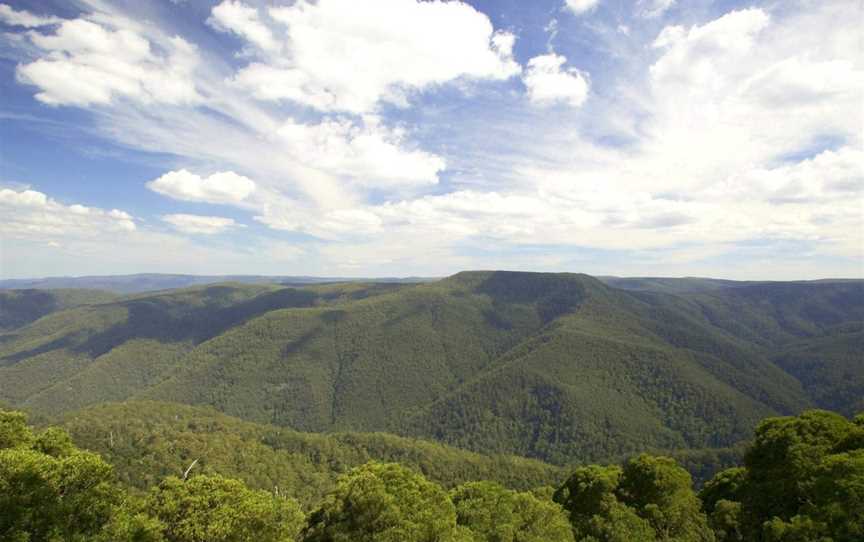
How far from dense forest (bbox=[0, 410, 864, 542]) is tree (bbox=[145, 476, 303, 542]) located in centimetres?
6

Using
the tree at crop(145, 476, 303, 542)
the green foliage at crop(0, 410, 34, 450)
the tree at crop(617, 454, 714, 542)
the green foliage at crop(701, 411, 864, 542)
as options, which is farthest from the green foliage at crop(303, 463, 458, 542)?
the tree at crop(617, 454, 714, 542)

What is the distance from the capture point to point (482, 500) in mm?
36406

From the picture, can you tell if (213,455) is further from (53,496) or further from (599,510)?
(53,496)

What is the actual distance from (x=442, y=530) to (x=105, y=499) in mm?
18026

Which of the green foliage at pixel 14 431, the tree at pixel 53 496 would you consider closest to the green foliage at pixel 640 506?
the tree at pixel 53 496

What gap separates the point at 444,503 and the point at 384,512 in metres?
4.58

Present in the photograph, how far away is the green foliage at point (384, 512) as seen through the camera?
26719mm

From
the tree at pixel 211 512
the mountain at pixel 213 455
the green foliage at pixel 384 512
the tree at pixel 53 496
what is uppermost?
the tree at pixel 53 496

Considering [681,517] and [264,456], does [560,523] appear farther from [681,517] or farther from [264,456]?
[264,456]

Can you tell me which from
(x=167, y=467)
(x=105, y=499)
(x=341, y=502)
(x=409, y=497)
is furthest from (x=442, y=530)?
(x=167, y=467)

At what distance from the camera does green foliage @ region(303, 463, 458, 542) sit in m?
26.7

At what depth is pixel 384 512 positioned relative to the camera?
89.8 feet

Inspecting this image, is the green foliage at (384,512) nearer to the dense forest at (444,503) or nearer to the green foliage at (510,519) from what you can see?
the dense forest at (444,503)

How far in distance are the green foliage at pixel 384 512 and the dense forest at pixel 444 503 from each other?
3.2 inches
